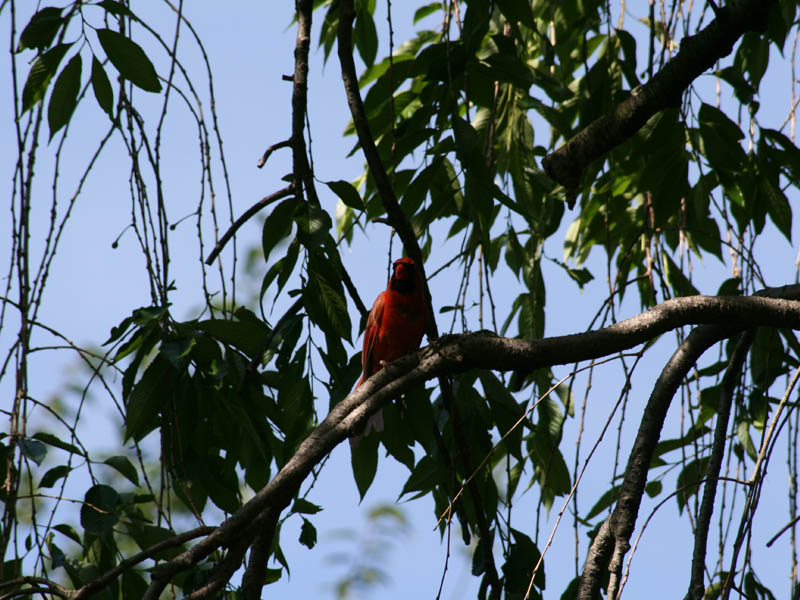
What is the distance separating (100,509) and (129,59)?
1.25 m

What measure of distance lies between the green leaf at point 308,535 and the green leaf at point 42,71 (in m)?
1.50

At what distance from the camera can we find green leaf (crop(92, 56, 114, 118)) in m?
2.58

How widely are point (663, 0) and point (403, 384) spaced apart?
201 centimetres

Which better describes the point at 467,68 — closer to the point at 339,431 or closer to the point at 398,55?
the point at 398,55

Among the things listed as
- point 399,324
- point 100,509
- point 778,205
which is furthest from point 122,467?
point 778,205

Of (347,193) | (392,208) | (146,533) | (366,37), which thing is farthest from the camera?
(366,37)

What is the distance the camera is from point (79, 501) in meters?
2.43

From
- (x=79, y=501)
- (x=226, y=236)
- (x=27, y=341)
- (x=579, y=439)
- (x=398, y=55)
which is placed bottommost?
(x=79, y=501)

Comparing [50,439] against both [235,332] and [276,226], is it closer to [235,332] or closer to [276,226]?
[235,332]

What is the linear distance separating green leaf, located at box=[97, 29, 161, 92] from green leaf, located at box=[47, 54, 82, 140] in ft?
0.42

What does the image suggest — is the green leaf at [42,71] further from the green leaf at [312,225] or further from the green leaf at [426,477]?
the green leaf at [426,477]

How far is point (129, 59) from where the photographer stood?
246 centimetres

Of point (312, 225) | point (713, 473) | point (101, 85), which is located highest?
point (101, 85)

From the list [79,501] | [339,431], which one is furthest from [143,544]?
[339,431]
